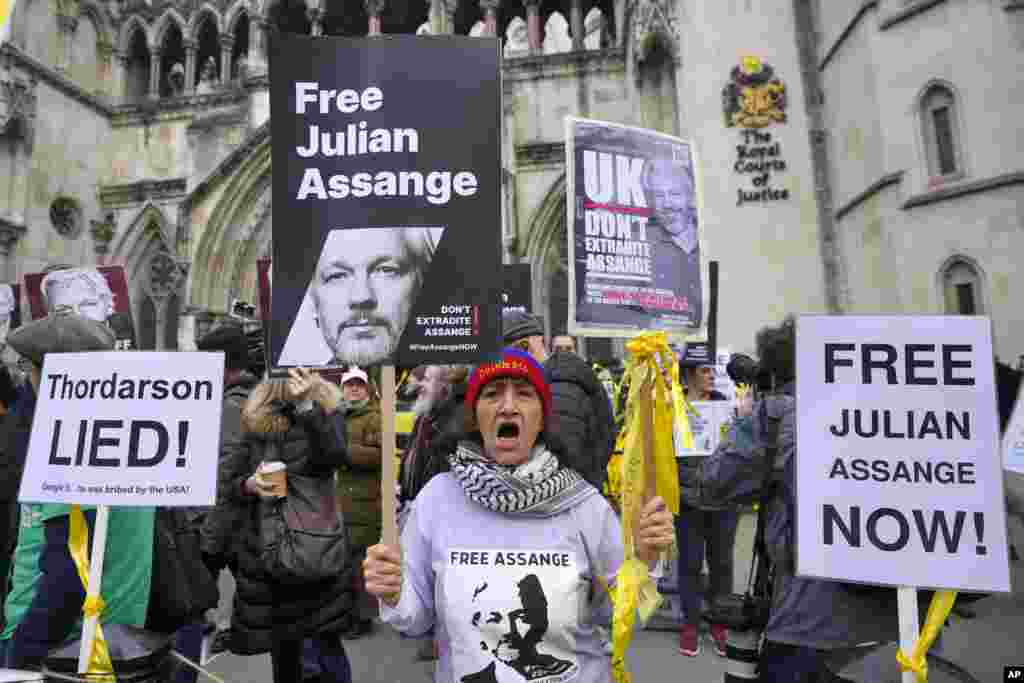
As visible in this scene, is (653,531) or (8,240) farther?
(8,240)

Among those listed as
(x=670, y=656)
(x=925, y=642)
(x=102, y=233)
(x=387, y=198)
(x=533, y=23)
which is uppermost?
(x=533, y=23)

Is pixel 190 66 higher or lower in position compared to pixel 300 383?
higher

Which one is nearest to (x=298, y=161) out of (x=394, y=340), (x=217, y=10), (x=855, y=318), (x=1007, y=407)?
(x=394, y=340)

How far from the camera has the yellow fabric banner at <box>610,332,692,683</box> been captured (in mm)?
1771

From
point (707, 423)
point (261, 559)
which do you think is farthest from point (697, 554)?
point (261, 559)

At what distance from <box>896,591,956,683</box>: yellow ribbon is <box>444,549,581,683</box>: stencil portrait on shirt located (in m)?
0.85

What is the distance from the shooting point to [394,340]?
6.22ft

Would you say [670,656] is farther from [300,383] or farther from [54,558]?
[54,558]

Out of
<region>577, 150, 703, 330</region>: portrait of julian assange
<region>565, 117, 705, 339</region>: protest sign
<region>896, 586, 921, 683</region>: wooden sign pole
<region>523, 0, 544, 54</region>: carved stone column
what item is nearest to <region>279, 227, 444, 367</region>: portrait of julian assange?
<region>896, 586, 921, 683</region>: wooden sign pole

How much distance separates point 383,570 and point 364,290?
76cm

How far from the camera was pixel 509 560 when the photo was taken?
1.76 metres

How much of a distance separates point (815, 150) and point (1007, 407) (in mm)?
9803

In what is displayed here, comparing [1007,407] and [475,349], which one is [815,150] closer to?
[1007,407]

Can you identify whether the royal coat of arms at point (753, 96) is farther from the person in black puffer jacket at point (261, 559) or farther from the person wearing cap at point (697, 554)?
the person in black puffer jacket at point (261, 559)
